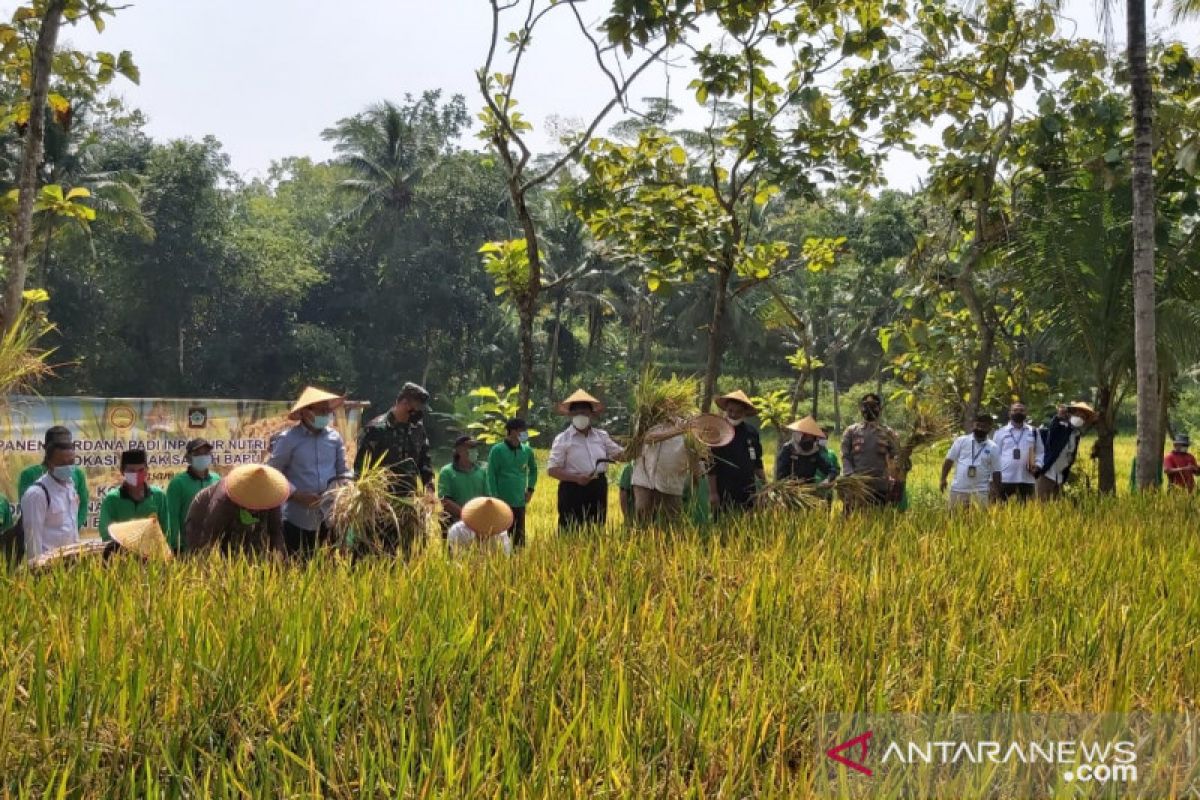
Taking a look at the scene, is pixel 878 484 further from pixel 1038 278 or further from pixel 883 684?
pixel 883 684

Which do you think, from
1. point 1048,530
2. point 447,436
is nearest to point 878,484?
point 1048,530

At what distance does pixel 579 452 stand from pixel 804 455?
1.64 metres

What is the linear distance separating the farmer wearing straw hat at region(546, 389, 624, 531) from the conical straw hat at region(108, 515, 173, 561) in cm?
270

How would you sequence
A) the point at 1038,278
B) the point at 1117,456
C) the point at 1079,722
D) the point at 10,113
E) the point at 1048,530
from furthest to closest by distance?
1. the point at 1117,456
2. the point at 1038,278
3. the point at 10,113
4. the point at 1048,530
5. the point at 1079,722

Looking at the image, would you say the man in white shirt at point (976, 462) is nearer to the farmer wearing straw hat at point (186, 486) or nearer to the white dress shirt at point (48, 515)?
the farmer wearing straw hat at point (186, 486)

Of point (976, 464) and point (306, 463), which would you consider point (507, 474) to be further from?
point (976, 464)

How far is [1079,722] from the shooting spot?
2242mm

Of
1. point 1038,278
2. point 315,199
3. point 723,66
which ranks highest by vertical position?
point 315,199

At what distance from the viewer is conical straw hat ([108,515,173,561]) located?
162 inches

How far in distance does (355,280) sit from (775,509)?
1194 inches

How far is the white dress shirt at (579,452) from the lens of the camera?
6613 millimetres

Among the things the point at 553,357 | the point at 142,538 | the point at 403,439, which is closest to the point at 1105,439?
the point at 403,439

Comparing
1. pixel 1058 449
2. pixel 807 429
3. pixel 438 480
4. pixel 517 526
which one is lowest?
pixel 517 526

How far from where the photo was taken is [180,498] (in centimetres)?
539
